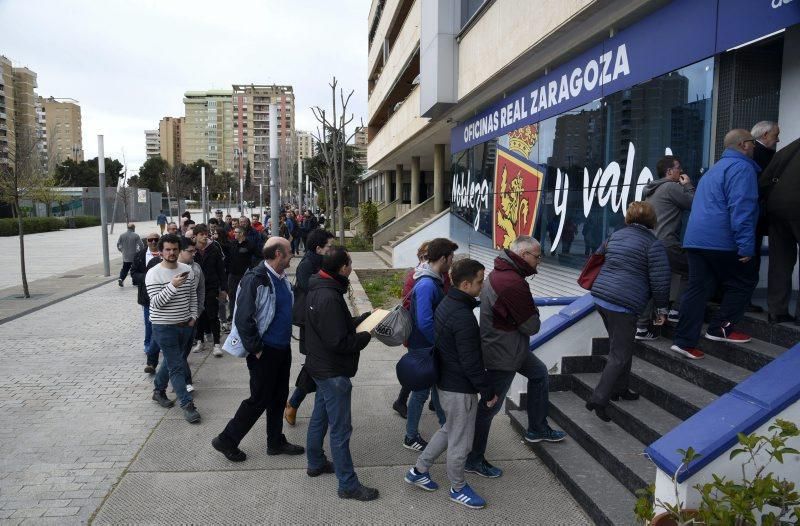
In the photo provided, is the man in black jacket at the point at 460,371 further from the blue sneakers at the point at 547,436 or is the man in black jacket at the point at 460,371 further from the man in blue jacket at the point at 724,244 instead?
the man in blue jacket at the point at 724,244

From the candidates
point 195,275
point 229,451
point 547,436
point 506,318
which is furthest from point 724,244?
point 195,275

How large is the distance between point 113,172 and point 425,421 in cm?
7319

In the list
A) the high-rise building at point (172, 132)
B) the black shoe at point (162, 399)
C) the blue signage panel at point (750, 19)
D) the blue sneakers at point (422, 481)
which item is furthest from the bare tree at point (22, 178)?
the high-rise building at point (172, 132)

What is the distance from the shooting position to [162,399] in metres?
5.86

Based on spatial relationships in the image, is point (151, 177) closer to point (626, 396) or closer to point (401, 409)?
point (401, 409)

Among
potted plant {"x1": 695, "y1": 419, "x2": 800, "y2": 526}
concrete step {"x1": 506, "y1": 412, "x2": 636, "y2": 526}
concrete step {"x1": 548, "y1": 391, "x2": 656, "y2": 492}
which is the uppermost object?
potted plant {"x1": 695, "y1": 419, "x2": 800, "y2": 526}

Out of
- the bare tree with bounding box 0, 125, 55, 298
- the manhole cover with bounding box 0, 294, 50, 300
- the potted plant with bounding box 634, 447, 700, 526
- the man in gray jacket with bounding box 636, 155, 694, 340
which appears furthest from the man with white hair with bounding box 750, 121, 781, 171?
the manhole cover with bounding box 0, 294, 50, 300

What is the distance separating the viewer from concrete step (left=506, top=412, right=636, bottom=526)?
351 cm

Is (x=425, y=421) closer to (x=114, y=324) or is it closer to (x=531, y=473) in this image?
(x=531, y=473)

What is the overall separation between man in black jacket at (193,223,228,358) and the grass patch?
298 centimetres

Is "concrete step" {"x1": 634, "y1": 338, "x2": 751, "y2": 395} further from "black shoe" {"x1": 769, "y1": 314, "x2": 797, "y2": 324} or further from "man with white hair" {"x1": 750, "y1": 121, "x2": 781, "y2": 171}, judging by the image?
"man with white hair" {"x1": 750, "y1": 121, "x2": 781, "y2": 171}

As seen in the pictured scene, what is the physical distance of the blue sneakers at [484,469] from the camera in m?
4.29

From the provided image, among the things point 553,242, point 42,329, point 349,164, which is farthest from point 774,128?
point 349,164

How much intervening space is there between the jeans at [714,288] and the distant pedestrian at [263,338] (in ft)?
10.4
